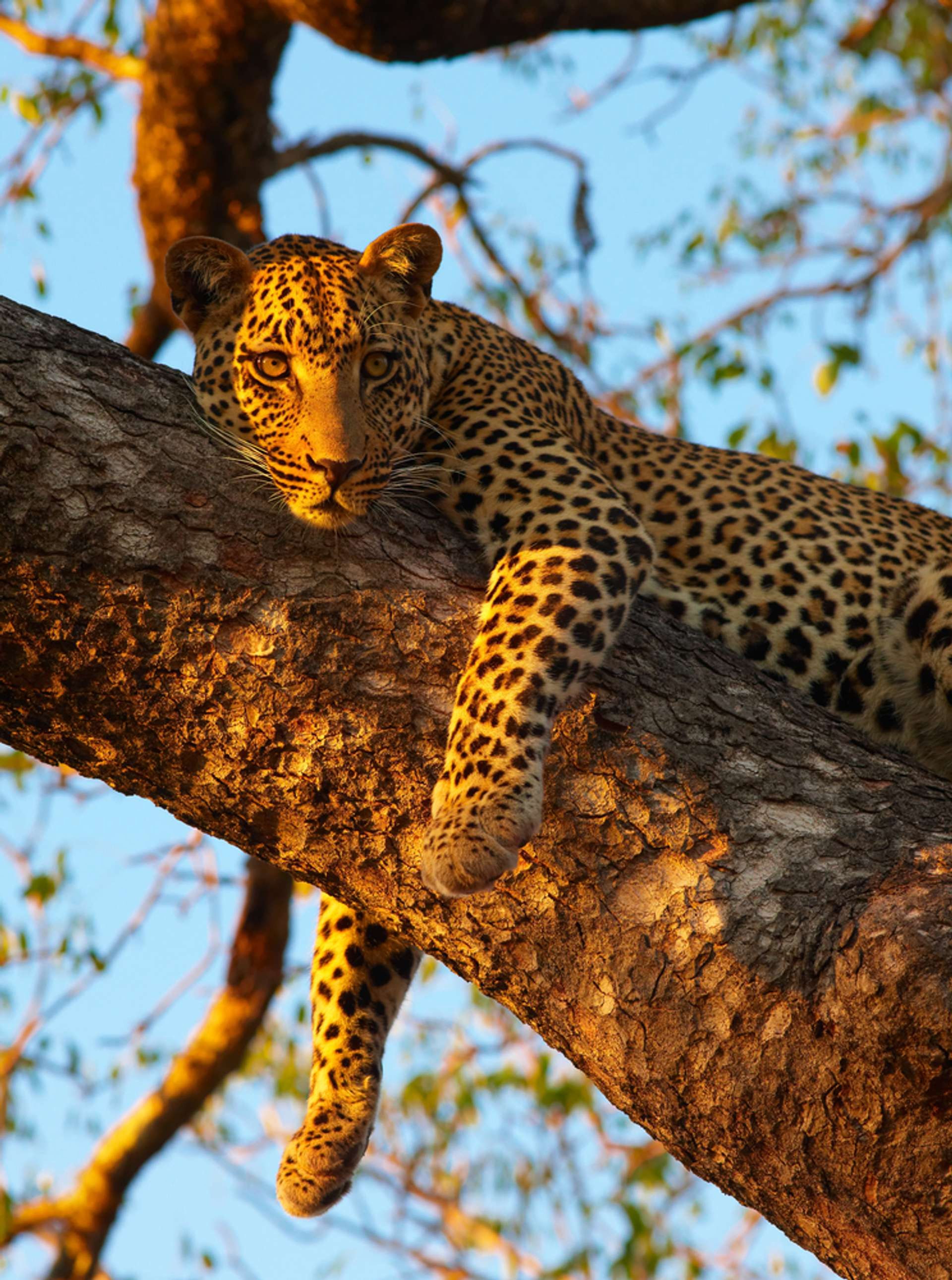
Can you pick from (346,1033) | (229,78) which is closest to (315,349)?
(346,1033)

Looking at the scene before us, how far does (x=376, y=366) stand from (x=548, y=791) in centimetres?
185

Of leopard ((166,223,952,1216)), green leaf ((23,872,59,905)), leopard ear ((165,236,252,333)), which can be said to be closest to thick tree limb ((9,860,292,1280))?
green leaf ((23,872,59,905))

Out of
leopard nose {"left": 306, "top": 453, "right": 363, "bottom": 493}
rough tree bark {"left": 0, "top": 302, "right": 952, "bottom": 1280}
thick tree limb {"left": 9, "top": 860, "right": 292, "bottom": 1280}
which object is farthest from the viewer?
thick tree limb {"left": 9, "top": 860, "right": 292, "bottom": 1280}

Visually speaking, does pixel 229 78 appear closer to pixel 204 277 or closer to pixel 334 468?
pixel 204 277

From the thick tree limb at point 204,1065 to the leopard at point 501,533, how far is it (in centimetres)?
300

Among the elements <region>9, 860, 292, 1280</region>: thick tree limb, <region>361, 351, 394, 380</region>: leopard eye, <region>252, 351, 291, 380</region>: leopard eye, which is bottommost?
<region>9, 860, 292, 1280</region>: thick tree limb

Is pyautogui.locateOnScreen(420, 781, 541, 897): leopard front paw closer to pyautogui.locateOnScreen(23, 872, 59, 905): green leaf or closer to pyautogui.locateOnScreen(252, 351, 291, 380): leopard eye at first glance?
pyautogui.locateOnScreen(252, 351, 291, 380): leopard eye

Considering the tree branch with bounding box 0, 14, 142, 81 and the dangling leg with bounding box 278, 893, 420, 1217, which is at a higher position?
the tree branch with bounding box 0, 14, 142, 81

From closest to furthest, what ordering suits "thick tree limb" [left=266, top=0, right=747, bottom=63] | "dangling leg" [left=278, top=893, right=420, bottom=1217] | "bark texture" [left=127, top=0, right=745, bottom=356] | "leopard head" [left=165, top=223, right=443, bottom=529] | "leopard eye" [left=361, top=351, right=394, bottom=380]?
1. "leopard head" [left=165, top=223, right=443, bottom=529]
2. "dangling leg" [left=278, top=893, right=420, bottom=1217]
3. "leopard eye" [left=361, top=351, right=394, bottom=380]
4. "thick tree limb" [left=266, top=0, right=747, bottom=63]
5. "bark texture" [left=127, top=0, right=745, bottom=356]

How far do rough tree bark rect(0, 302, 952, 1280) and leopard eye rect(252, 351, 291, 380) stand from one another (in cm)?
72

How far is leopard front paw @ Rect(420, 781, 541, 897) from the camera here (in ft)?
12.7

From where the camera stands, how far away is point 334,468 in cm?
466

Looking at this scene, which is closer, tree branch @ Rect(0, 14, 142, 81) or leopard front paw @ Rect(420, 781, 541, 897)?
leopard front paw @ Rect(420, 781, 541, 897)

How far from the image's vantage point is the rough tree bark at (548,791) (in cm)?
375
